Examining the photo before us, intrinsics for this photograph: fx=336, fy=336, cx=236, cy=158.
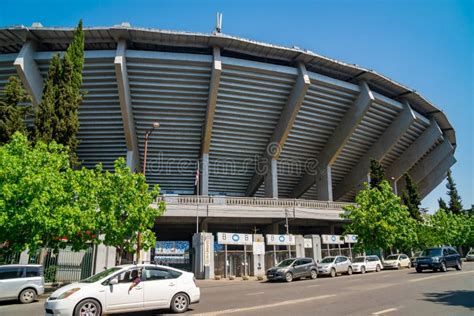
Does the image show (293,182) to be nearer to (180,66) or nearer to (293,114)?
(293,114)

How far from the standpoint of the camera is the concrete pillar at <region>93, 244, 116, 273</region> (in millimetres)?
22188

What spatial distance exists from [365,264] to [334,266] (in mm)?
4660

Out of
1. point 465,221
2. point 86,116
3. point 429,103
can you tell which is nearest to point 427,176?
point 465,221

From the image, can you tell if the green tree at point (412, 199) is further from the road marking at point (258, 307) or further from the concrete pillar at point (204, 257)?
the road marking at point (258, 307)

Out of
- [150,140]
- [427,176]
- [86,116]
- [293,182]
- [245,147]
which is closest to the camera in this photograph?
[86,116]

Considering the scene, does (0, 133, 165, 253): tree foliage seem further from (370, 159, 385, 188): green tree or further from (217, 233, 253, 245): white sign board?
(370, 159, 385, 188): green tree

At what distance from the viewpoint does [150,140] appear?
35.2 meters

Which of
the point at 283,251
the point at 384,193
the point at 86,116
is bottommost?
the point at 283,251

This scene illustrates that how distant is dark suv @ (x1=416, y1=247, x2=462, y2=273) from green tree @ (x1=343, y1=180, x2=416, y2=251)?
26.8 ft

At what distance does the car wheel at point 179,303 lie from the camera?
30.7 ft

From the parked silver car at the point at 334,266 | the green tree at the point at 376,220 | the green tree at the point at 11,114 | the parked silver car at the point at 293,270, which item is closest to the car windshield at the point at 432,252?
the parked silver car at the point at 334,266

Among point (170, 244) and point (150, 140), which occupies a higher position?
point (150, 140)

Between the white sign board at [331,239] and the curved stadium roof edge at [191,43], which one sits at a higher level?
the curved stadium roof edge at [191,43]

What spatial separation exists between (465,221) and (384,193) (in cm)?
3398
